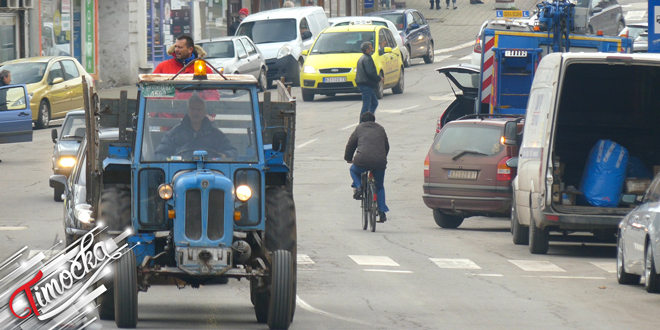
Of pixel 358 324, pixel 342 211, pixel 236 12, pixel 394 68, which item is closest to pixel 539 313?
pixel 358 324

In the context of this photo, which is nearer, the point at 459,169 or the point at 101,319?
the point at 101,319

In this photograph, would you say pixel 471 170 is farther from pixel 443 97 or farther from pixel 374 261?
pixel 443 97

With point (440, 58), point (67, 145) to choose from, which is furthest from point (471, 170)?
point (440, 58)

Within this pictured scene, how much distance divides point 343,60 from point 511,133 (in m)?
16.1

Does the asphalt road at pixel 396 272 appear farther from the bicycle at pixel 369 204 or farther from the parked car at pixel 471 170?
the parked car at pixel 471 170

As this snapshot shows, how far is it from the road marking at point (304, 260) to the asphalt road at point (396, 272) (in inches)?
0.5

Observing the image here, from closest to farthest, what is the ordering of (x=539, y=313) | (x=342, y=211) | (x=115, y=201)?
(x=115, y=201)
(x=539, y=313)
(x=342, y=211)

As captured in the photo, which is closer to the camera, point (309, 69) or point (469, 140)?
point (469, 140)

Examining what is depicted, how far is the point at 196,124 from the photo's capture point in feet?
31.2

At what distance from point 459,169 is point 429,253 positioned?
9.03 ft

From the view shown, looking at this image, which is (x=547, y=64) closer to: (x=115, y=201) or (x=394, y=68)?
(x=115, y=201)

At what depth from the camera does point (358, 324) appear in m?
9.68

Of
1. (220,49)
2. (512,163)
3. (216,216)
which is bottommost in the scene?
(512,163)

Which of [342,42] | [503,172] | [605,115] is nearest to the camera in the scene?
[605,115]
